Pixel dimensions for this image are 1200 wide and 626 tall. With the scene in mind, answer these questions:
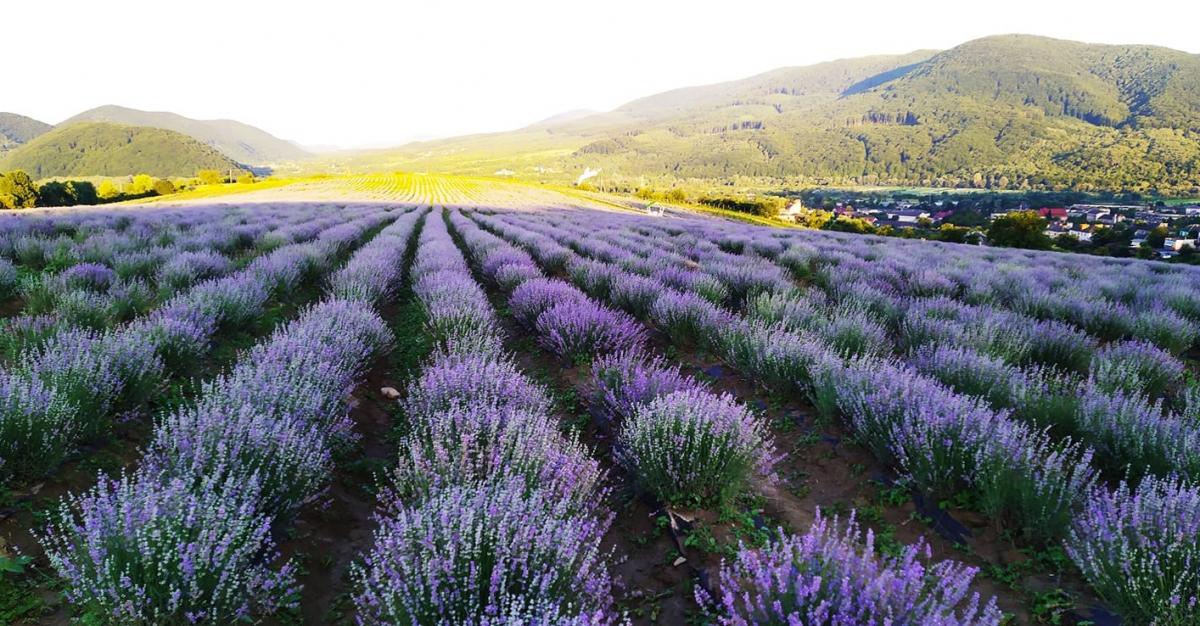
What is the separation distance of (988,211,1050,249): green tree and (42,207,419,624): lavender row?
42.6m

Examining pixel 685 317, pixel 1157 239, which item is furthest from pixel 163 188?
pixel 1157 239

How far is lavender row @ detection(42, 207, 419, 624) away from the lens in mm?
1722

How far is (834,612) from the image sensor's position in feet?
5.54

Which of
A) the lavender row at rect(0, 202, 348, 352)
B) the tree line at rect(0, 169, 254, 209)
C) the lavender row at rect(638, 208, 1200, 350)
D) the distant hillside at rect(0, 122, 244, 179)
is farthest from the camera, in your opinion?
the distant hillside at rect(0, 122, 244, 179)

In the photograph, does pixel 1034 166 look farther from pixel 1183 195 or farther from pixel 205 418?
pixel 205 418

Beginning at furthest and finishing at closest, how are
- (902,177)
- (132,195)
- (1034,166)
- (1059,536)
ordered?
(902,177) → (1034,166) → (132,195) → (1059,536)

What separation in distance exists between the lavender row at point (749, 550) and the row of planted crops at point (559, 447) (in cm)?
2

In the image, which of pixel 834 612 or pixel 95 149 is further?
pixel 95 149

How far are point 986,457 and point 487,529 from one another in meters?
2.48

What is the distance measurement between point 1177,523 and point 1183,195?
159m

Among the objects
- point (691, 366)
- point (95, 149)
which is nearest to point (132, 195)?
point (691, 366)

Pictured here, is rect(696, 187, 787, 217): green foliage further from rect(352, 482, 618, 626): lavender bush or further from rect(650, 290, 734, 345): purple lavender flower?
rect(352, 482, 618, 626): lavender bush

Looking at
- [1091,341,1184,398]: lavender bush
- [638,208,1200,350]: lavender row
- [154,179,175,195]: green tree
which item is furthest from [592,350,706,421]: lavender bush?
[154,179,175,195]: green tree

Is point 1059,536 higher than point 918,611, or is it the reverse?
point 918,611
